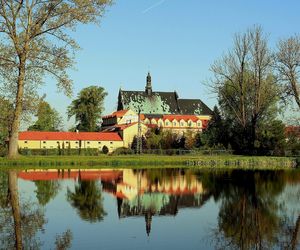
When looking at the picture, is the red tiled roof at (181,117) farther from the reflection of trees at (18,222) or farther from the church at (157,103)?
the reflection of trees at (18,222)

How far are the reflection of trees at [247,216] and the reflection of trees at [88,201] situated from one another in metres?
3.84

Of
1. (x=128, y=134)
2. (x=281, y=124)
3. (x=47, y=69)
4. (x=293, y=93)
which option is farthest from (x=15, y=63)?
(x=128, y=134)

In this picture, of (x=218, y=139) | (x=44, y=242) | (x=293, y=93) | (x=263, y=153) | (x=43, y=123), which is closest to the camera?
(x=44, y=242)

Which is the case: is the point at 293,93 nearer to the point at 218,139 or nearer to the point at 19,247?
the point at 218,139

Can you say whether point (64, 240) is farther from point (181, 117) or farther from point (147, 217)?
point (181, 117)

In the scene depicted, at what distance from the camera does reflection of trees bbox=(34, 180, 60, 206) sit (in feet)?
61.3

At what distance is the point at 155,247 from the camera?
10703mm

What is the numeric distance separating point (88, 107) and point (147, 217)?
8026cm

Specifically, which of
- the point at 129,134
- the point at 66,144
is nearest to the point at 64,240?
the point at 66,144

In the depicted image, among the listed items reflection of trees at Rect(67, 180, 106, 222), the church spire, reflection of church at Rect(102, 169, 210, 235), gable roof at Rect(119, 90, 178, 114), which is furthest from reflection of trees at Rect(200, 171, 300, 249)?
the church spire

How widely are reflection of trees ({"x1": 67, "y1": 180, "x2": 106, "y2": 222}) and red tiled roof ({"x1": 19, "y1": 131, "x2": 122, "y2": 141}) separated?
5726 cm

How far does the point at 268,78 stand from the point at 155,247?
5267 cm

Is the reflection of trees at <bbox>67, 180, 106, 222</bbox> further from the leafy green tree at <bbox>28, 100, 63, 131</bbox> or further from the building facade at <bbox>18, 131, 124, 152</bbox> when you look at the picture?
the leafy green tree at <bbox>28, 100, 63, 131</bbox>

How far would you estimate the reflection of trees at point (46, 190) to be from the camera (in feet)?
61.3
